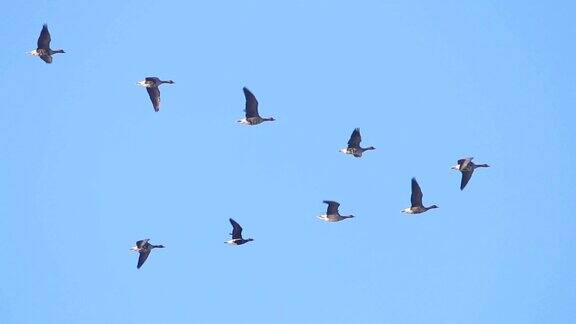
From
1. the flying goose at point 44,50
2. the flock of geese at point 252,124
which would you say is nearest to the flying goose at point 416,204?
the flock of geese at point 252,124

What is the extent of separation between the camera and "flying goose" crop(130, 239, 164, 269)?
8674 cm

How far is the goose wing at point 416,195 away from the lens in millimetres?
85450

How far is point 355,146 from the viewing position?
285ft

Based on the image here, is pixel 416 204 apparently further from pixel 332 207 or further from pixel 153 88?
pixel 153 88

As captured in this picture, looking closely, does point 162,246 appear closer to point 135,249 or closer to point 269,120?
point 135,249

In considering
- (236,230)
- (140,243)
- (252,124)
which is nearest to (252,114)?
(252,124)

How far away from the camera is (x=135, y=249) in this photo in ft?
284

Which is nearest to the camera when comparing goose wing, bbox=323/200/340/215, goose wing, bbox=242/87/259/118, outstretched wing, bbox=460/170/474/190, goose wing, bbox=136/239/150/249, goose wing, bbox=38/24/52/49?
goose wing, bbox=242/87/259/118

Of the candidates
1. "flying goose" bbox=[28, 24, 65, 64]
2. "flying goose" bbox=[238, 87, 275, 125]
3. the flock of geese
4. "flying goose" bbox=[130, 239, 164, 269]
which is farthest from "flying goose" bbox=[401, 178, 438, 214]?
"flying goose" bbox=[28, 24, 65, 64]

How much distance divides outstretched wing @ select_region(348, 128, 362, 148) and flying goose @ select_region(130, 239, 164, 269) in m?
8.85

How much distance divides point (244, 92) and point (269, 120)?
2.58 m

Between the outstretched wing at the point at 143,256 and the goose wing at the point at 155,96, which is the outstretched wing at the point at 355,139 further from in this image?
the outstretched wing at the point at 143,256

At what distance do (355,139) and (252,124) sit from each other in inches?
169

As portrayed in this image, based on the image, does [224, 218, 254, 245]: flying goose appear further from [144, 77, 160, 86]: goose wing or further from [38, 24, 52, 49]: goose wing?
[38, 24, 52, 49]: goose wing
